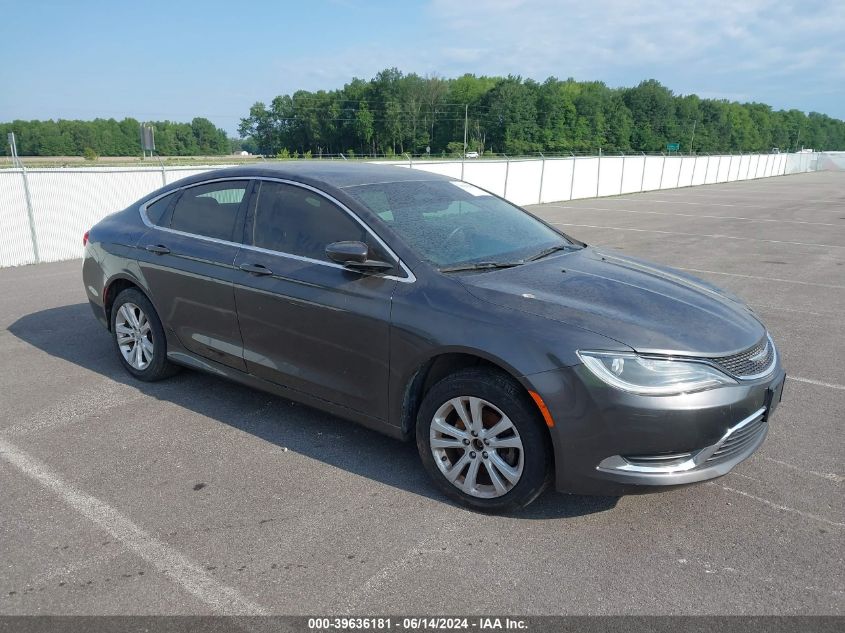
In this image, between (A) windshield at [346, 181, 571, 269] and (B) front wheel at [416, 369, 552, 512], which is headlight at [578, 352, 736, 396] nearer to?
(B) front wheel at [416, 369, 552, 512]

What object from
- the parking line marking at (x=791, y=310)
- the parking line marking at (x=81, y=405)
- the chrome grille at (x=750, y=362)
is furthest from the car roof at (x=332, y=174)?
the parking line marking at (x=791, y=310)

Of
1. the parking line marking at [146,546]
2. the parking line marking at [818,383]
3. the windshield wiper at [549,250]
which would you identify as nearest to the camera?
the parking line marking at [146,546]

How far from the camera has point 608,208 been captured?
21984 mm

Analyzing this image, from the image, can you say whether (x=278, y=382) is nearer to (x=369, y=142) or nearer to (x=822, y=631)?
(x=822, y=631)

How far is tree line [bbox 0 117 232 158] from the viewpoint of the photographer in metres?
60.4

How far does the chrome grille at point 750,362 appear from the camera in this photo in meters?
3.10

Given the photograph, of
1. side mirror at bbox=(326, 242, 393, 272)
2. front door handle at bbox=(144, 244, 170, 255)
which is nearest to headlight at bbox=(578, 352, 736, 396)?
side mirror at bbox=(326, 242, 393, 272)

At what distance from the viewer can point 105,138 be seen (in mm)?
68625

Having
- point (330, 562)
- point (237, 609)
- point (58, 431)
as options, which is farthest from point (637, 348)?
point (58, 431)

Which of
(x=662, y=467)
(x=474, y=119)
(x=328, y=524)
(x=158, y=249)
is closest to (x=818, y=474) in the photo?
(x=662, y=467)

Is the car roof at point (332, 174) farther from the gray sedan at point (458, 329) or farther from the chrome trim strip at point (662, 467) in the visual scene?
the chrome trim strip at point (662, 467)

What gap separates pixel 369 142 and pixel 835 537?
106m

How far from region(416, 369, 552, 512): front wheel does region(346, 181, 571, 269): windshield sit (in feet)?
2.42

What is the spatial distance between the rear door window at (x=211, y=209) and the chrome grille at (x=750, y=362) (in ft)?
9.93
